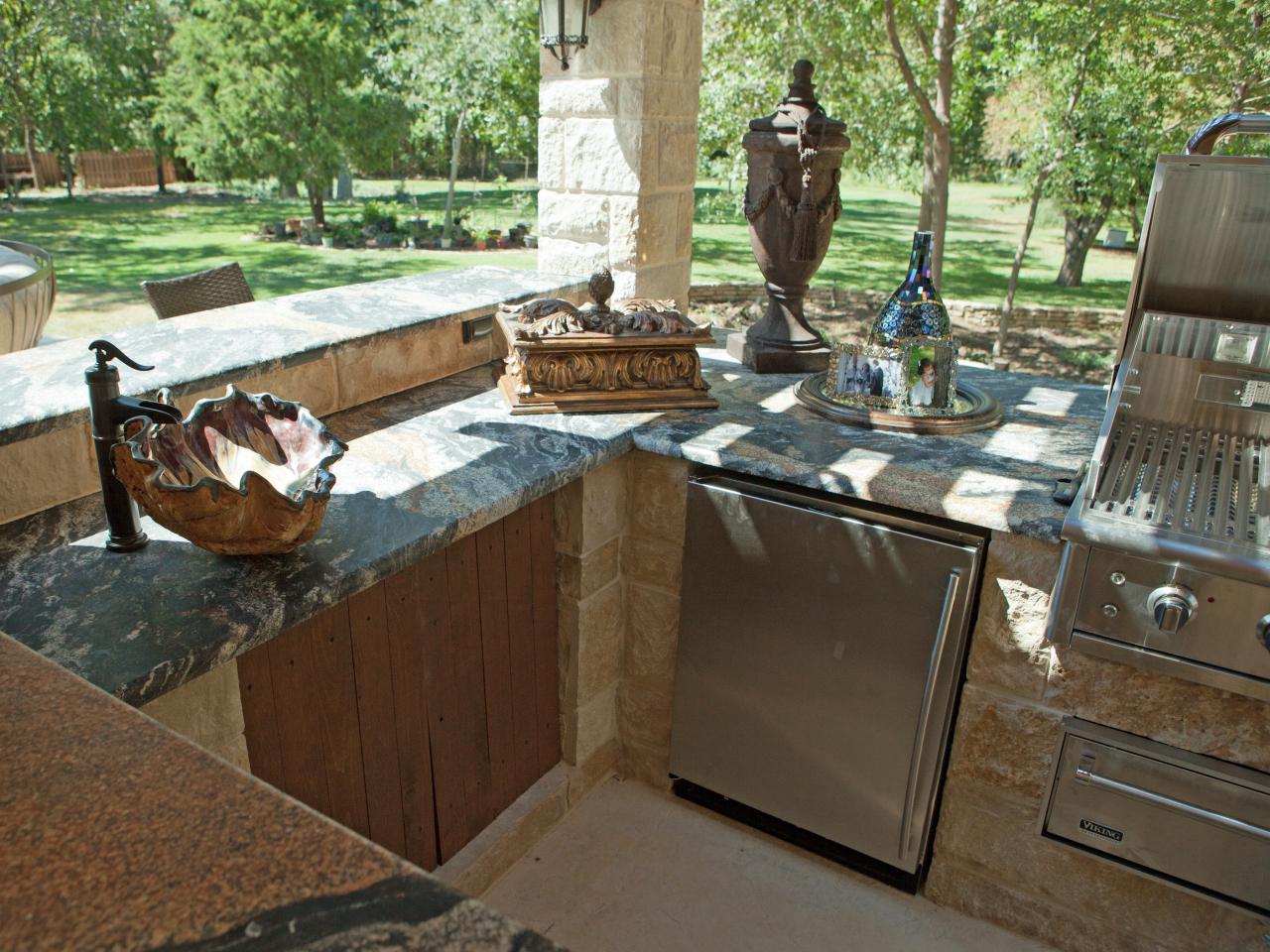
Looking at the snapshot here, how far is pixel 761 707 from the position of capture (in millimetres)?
2102

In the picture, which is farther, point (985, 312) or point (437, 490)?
point (985, 312)

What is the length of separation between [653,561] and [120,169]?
18.2 meters

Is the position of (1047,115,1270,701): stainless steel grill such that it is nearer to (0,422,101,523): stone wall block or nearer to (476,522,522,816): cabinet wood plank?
(476,522,522,816): cabinet wood plank

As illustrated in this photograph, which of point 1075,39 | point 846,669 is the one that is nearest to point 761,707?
point 846,669

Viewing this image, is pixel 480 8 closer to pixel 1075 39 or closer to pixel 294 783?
pixel 1075 39

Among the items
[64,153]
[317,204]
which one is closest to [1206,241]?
[317,204]

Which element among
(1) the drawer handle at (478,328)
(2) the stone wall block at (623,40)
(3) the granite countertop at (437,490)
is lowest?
(3) the granite countertop at (437,490)

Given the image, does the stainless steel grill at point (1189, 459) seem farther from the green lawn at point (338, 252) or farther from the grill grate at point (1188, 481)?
the green lawn at point (338, 252)

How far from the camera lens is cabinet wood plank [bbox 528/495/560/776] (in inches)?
81.9

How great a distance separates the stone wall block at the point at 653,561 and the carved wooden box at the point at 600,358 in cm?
32

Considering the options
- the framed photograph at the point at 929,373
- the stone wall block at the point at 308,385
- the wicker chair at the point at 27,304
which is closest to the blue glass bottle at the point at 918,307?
the framed photograph at the point at 929,373

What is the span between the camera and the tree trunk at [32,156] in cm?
1369

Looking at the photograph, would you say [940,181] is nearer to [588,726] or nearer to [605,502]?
[605,502]

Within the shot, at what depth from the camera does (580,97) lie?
2.60m
